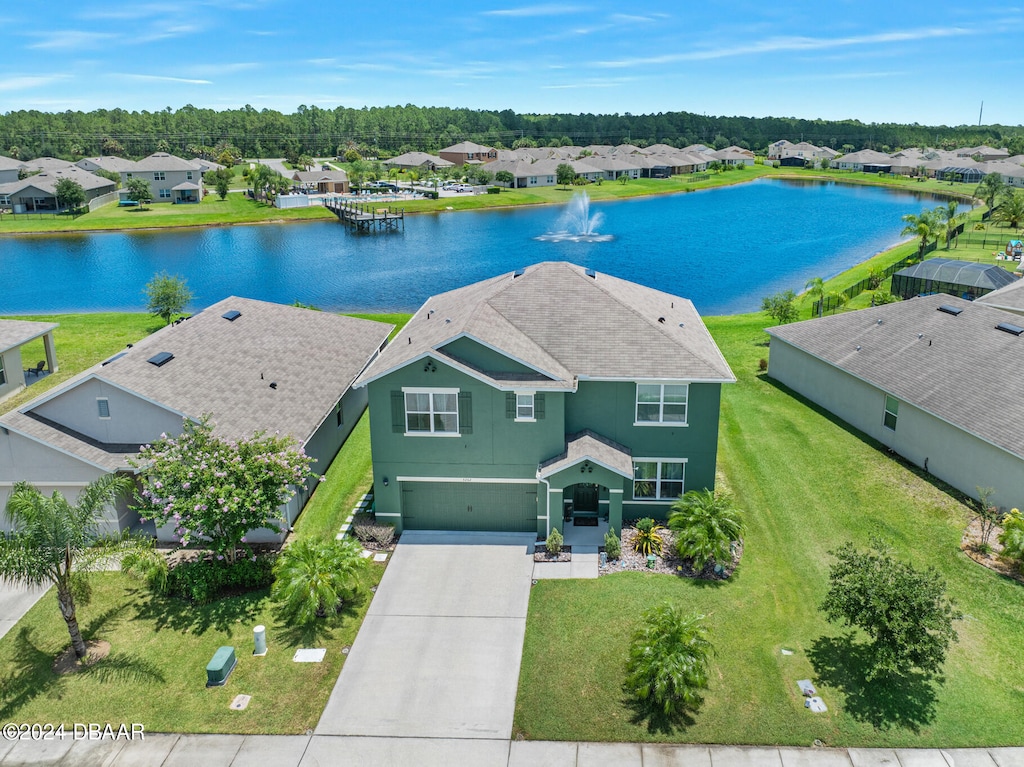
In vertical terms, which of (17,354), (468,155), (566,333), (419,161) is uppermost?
(468,155)

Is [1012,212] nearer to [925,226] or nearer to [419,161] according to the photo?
[925,226]

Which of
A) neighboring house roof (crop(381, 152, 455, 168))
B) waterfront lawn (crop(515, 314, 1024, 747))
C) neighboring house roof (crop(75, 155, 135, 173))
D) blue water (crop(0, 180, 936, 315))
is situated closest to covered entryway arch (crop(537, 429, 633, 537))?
waterfront lawn (crop(515, 314, 1024, 747))

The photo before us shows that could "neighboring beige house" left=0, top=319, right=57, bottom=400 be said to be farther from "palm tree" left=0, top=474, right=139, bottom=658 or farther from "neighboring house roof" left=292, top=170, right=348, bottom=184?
"neighboring house roof" left=292, top=170, right=348, bottom=184

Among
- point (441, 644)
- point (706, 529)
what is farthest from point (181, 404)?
point (706, 529)

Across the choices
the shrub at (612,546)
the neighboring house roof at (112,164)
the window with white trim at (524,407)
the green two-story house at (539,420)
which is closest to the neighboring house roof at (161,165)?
the neighboring house roof at (112,164)

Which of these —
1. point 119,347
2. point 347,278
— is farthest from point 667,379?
point 347,278
